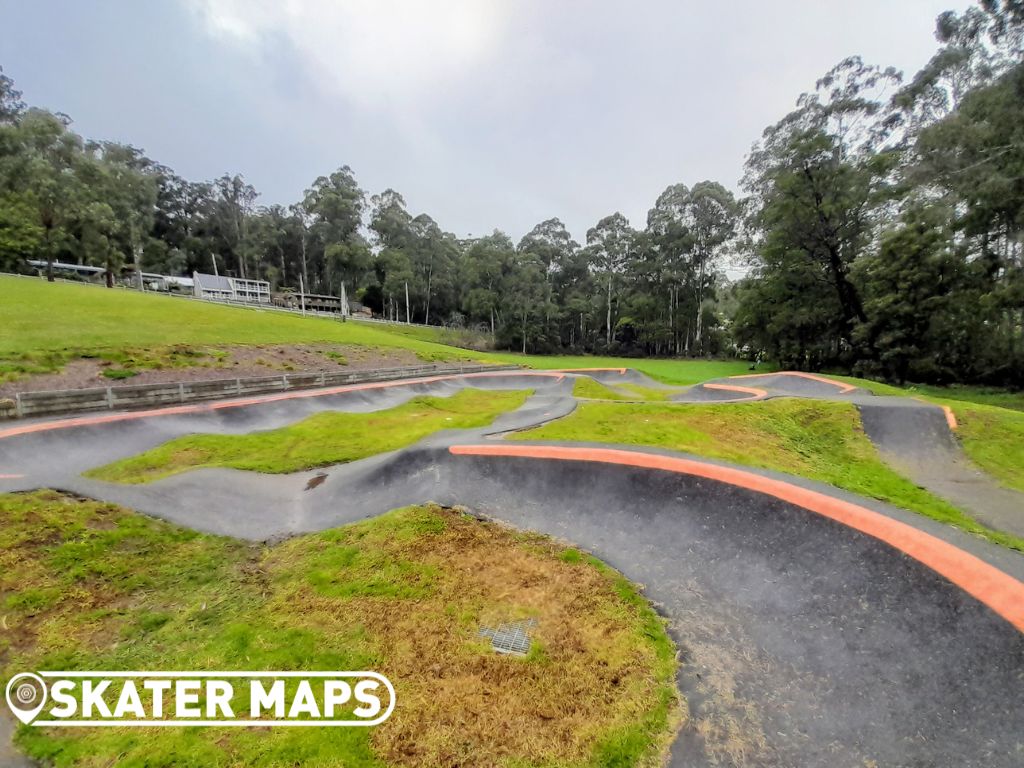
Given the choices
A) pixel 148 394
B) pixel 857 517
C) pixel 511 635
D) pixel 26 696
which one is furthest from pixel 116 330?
pixel 857 517

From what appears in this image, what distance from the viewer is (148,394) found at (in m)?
13.3

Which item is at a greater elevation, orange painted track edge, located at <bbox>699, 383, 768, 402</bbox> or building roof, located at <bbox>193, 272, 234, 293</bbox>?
building roof, located at <bbox>193, 272, 234, 293</bbox>

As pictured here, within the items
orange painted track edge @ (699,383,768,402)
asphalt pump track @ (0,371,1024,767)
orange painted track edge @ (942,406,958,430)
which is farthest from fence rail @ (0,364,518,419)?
orange painted track edge @ (942,406,958,430)

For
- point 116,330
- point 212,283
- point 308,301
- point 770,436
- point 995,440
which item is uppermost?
point 212,283

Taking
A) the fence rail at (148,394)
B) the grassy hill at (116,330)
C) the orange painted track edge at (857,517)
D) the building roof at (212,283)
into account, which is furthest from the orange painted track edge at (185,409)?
A: the building roof at (212,283)

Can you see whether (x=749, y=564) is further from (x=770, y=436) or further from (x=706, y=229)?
(x=706, y=229)

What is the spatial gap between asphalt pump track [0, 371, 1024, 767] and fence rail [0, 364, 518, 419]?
176 centimetres

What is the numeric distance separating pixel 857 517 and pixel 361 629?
19.3ft

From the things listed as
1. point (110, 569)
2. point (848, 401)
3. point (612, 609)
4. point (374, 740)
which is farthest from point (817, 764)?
point (848, 401)

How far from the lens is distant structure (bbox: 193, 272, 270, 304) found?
56.2 m

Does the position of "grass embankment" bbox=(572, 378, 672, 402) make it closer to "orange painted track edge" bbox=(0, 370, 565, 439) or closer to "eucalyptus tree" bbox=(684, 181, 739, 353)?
"orange painted track edge" bbox=(0, 370, 565, 439)

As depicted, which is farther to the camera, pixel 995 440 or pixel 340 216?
pixel 340 216

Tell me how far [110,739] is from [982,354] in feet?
111

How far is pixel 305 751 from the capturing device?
3.21 metres
